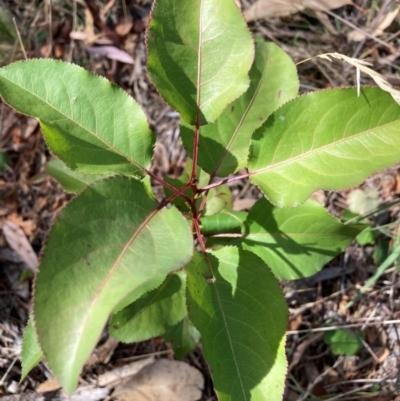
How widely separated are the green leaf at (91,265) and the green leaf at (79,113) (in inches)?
9.0

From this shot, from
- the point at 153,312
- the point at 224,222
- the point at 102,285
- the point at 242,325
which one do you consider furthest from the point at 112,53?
the point at 102,285

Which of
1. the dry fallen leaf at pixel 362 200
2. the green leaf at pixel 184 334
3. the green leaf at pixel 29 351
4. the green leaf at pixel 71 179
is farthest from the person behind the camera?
the dry fallen leaf at pixel 362 200

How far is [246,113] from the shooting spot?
4.67 ft

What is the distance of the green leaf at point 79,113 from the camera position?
1.10m

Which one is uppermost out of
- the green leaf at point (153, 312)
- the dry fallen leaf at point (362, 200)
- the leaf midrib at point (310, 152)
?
the leaf midrib at point (310, 152)

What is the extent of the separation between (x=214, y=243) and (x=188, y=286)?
1.07 feet

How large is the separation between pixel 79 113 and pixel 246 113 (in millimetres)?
530

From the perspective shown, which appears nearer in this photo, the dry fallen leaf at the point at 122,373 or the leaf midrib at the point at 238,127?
the leaf midrib at the point at 238,127

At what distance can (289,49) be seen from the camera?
228 cm

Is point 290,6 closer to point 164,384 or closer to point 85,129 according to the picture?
point 85,129

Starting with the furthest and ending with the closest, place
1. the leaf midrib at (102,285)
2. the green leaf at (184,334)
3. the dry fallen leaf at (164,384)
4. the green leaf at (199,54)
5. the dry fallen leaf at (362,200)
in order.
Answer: the dry fallen leaf at (362,200), the dry fallen leaf at (164,384), the green leaf at (184,334), the green leaf at (199,54), the leaf midrib at (102,285)

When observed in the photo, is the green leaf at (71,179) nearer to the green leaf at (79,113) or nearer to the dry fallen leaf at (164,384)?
the green leaf at (79,113)

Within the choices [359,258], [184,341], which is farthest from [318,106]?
[359,258]

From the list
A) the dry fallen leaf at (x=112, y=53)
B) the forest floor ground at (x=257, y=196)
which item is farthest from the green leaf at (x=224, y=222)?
the dry fallen leaf at (x=112, y=53)
